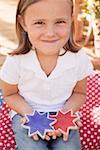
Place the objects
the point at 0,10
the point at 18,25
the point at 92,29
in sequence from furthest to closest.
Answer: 1. the point at 0,10
2. the point at 92,29
3. the point at 18,25

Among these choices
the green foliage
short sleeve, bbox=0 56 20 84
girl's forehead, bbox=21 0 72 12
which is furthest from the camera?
the green foliage

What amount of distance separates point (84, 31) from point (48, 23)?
1.69 meters

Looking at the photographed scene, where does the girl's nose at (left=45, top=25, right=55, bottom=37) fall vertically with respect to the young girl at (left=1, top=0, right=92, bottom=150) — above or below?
above

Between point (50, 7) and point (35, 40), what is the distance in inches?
4.5

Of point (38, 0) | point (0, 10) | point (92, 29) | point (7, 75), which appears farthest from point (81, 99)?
point (0, 10)

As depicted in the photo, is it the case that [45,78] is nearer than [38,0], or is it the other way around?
[38,0]

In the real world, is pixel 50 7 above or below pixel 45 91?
above

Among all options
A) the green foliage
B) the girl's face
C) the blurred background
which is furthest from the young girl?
the green foliage

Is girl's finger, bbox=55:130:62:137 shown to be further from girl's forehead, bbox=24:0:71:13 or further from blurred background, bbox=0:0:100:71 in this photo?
blurred background, bbox=0:0:100:71

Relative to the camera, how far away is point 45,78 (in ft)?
4.09

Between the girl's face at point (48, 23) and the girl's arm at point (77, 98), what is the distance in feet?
0.64

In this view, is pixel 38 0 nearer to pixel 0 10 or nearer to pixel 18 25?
pixel 18 25

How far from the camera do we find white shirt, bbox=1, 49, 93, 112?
125 cm

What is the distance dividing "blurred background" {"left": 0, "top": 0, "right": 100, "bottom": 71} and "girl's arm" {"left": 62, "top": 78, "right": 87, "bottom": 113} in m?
0.96
